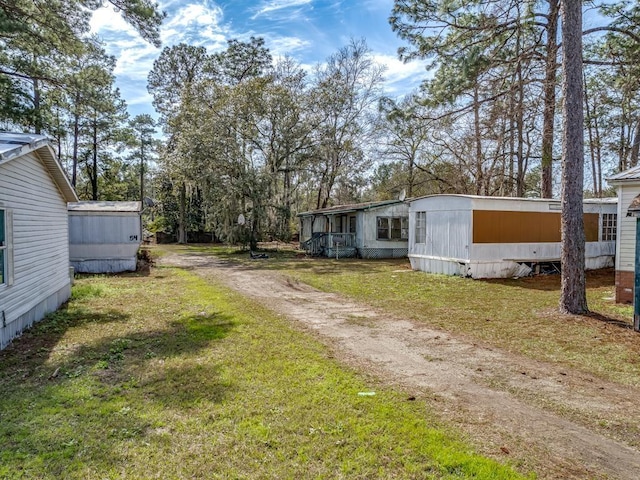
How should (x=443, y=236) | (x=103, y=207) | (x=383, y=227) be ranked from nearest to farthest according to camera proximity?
(x=443, y=236) < (x=103, y=207) < (x=383, y=227)

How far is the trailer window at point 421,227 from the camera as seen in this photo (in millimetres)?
14258

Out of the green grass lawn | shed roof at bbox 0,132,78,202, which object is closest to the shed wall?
shed roof at bbox 0,132,78,202

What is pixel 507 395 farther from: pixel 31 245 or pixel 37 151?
pixel 37 151

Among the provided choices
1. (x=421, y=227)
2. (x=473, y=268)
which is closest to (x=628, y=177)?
(x=473, y=268)

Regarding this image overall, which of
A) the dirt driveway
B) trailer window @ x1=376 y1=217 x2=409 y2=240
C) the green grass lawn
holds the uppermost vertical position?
trailer window @ x1=376 y1=217 x2=409 y2=240

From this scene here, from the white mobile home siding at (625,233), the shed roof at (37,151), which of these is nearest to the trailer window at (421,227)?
the white mobile home siding at (625,233)

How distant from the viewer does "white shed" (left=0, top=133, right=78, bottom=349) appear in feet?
18.8

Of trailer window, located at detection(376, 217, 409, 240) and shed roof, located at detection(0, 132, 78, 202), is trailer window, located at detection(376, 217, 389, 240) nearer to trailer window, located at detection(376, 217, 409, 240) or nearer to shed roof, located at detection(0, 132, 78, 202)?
trailer window, located at detection(376, 217, 409, 240)

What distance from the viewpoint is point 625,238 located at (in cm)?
909

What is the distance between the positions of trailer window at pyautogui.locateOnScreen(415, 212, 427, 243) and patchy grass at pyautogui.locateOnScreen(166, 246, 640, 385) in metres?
1.23

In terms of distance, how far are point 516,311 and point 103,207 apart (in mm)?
13914

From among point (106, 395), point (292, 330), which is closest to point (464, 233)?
point (292, 330)

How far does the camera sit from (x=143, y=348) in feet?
18.7

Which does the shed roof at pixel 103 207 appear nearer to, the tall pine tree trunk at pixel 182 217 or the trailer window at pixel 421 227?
the trailer window at pixel 421 227
